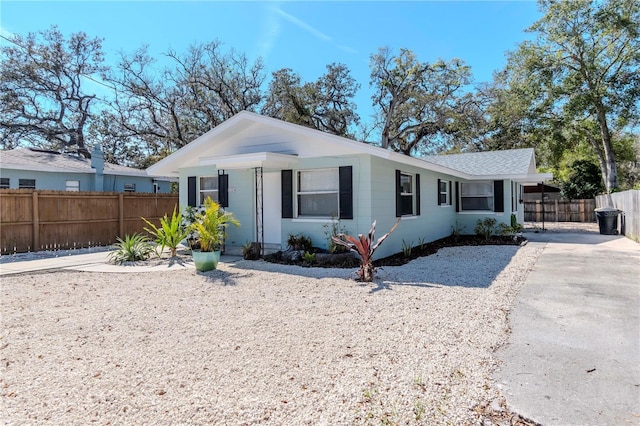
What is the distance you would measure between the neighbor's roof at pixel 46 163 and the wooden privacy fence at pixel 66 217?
1483mm

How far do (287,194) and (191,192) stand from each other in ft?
11.5

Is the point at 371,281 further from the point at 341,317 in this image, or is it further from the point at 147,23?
the point at 147,23

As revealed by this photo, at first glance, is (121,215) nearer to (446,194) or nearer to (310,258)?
(310,258)

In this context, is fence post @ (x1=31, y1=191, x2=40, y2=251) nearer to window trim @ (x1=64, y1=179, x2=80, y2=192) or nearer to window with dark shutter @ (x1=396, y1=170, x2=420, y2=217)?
window trim @ (x1=64, y1=179, x2=80, y2=192)

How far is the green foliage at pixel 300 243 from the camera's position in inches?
348

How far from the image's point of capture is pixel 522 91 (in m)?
21.7

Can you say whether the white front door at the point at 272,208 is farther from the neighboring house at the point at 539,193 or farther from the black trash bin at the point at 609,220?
the neighboring house at the point at 539,193

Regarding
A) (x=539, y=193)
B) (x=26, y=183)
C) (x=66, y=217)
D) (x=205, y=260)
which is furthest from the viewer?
(x=539, y=193)

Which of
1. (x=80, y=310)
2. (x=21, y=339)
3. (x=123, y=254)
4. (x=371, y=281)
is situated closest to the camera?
(x=21, y=339)

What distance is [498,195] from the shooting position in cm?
1365

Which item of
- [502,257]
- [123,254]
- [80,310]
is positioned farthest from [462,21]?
[80,310]

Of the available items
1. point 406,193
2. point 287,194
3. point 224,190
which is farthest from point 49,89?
point 406,193

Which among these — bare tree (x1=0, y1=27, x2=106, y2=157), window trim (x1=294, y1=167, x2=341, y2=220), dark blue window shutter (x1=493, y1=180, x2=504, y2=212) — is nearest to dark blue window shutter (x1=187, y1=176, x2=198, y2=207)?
window trim (x1=294, y1=167, x2=341, y2=220)

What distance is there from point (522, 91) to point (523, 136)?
3.20 metres
